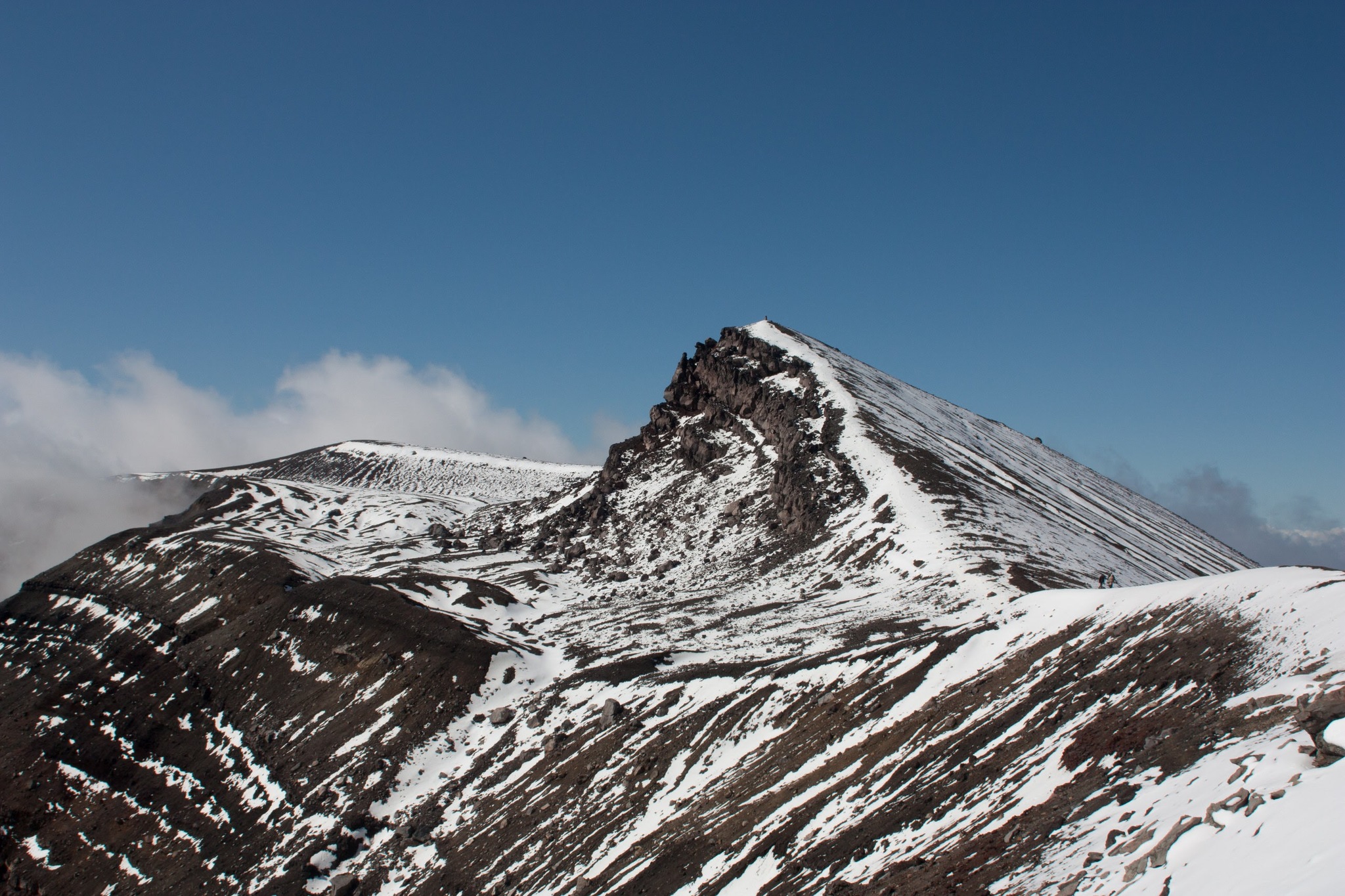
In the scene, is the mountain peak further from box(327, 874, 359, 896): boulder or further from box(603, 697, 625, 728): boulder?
box(327, 874, 359, 896): boulder

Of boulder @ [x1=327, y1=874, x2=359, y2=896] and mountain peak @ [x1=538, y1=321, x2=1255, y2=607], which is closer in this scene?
boulder @ [x1=327, y1=874, x2=359, y2=896]

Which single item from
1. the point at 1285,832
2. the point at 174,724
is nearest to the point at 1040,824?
the point at 1285,832

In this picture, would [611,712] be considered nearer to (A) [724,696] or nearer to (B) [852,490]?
(A) [724,696]

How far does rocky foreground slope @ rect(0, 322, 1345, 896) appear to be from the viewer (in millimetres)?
16906

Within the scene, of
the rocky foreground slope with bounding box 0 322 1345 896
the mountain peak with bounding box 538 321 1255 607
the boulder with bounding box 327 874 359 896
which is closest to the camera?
the rocky foreground slope with bounding box 0 322 1345 896

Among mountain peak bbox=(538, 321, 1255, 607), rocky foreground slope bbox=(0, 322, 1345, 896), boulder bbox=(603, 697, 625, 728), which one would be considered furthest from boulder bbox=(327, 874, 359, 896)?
mountain peak bbox=(538, 321, 1255, 607)

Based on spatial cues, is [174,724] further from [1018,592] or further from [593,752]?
[1018,592]

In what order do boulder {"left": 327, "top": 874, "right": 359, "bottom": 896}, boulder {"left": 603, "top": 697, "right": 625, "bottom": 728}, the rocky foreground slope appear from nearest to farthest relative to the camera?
1. the rocky foreground slope
2. boulder {"left": 327, "top": 874, "right": 359, "bottom": 896}
3. boulder {"left": 603, "top": 697, "right": 625, "bottom": 728}

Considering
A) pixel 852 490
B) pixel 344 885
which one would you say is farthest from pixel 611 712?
pixel 852 490

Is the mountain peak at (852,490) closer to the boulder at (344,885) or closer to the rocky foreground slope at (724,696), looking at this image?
the rocky foreground slope at (724,696)

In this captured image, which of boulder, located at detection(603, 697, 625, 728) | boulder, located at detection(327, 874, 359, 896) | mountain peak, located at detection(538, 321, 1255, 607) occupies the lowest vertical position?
boulder, located at detection(327, 874, 359, 896)

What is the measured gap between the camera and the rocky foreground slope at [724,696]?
55.5 ft

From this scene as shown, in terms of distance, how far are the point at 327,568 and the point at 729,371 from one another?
6322cm

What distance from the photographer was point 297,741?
168ft
